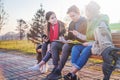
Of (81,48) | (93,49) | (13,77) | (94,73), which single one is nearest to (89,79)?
(94,73)

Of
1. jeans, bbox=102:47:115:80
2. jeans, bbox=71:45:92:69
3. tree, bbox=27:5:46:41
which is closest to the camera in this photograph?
jeans, bbox=102:47:115:80

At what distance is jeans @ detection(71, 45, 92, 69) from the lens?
3812 mm

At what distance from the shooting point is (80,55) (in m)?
3.87

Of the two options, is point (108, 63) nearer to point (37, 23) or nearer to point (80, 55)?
point (80, 55)

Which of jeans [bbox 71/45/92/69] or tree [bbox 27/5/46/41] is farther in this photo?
tree [bbox 27/5/46/41]

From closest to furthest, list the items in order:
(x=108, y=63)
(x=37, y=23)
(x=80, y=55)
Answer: (x=108, y=63) → (x=80, y=55) → (x=37, y=23)

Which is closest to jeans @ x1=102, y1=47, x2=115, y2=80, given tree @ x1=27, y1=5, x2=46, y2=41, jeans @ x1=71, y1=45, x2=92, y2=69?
jeans @ x1=71, y1=45, x2=92, y2=69

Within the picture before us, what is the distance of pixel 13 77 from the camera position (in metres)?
5.31

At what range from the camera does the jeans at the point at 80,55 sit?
12.5 ft

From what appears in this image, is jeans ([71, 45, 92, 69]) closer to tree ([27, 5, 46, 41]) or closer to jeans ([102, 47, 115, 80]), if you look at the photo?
jeans ([102, 47, 115, 80])

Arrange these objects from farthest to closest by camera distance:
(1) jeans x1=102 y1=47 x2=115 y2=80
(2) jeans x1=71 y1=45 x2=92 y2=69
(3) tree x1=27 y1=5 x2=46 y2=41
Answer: (3) tree x1=27 y1=5 x2=46 y2=41 → (2) jeans x1=71 y1=45 x2=92 y2=69 → (1) jeans x1=102 y1=47 x2=115 y2=80

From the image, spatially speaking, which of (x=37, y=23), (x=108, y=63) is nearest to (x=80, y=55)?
(x=108, y=63)

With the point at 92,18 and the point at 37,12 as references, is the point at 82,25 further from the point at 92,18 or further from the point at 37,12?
the point at 37,12

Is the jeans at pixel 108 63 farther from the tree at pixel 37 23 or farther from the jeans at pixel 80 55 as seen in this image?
the tree at pixel 37 23
